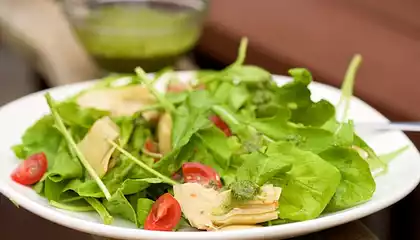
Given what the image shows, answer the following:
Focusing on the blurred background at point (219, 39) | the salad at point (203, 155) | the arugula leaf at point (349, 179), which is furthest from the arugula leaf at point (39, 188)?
the blurred background at point (219, 39)

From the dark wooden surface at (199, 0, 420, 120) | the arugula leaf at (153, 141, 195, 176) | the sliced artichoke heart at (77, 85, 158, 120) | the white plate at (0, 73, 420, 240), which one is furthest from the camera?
the dark wooden surface at (199, 0, 420, 120)

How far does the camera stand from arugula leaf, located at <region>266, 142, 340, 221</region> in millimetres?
580

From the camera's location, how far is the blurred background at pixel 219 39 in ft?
3.28

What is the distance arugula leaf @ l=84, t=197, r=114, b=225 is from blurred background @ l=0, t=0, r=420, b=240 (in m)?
0.41

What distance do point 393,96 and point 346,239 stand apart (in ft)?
1.03

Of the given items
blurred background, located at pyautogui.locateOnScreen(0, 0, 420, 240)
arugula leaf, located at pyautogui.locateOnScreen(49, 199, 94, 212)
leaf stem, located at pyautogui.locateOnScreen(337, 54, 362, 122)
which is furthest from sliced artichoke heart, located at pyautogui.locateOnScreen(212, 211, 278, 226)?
blurred background, located at pyautogui.locateOnScreen(0, 0, 420, 240)

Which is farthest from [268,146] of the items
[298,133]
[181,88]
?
[181,88]

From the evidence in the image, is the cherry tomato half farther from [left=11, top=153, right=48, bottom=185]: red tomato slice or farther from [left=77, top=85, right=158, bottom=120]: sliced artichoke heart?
[left=11, top=153, right=48, bottom=185]: red tomato slice

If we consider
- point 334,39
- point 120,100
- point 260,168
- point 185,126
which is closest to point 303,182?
point 260,168

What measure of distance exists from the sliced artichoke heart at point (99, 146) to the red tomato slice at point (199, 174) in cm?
7

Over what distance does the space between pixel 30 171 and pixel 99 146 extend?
7cm

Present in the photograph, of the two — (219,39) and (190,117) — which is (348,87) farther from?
(219,39)

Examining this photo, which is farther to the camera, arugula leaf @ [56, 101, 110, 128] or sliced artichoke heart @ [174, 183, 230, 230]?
arugula leaf @ [56, 101, 110, 128]

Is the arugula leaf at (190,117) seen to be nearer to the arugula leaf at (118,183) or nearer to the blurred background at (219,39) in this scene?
the arugula leaf at (118,183)
